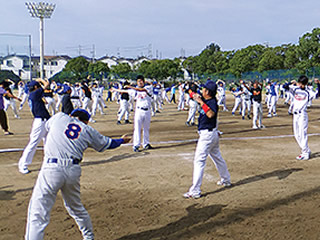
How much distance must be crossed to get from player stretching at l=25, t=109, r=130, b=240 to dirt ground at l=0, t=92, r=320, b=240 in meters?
0.87

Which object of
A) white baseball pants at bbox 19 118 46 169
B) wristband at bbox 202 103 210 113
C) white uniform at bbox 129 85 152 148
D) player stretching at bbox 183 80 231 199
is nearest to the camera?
wristband at bbox 202 103 210 113

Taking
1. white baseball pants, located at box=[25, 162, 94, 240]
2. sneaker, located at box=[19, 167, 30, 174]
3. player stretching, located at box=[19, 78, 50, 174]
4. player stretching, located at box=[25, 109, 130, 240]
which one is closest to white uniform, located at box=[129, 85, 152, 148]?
player stretching, located at box=[19, 78, 50, 174]

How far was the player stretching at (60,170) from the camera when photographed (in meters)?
3.90

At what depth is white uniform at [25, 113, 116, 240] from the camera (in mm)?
3898

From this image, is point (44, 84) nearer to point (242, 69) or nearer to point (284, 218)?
point (284, 218)

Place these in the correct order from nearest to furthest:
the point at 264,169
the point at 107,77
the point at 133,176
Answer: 1. the point at 133,176
2. the point at 264,169
3. the point at 107,77

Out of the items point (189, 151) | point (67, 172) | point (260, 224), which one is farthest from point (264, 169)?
point (67, 172)

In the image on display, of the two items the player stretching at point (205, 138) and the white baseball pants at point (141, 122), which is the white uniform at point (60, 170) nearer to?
the player stretching at point (205, 138)

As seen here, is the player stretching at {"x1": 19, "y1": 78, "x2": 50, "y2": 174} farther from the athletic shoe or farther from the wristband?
the wristband

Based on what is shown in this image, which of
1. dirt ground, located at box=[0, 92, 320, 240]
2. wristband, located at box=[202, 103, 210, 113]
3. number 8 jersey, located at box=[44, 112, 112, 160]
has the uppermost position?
wristband, located at box=[202, 103, 210, 113]

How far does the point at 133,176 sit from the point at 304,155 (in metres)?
4.88

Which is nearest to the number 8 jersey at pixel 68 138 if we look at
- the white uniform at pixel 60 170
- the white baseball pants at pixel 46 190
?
the white uniform at pixel 60 170

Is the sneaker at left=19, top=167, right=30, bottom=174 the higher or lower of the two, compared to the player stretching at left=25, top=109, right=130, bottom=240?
lower

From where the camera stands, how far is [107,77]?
56.7 m
